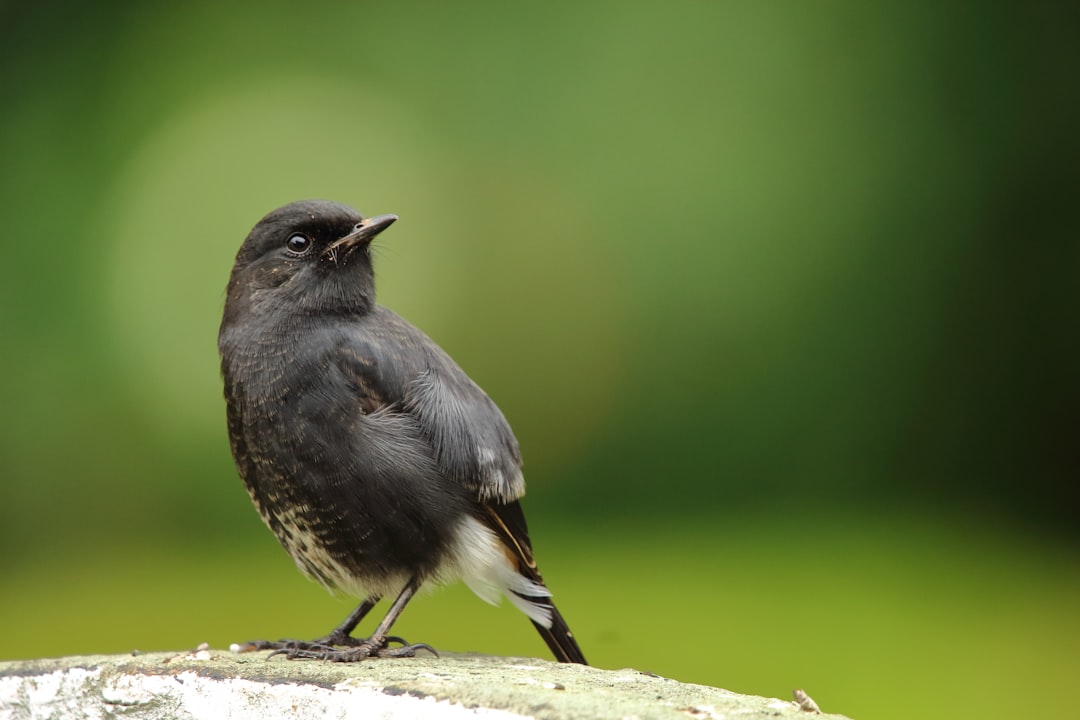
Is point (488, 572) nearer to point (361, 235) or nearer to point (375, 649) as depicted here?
point (375, 649)

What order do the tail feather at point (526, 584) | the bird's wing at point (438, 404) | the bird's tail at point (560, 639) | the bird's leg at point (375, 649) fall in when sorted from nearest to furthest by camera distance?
the bird's leg at point (375, 649) < the bird's wing at point (438, 404) < the tail feather at point (526, 584) < the bird's tail at point (560, 639)

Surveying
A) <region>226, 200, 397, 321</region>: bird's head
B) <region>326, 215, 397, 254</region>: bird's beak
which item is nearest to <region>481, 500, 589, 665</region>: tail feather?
<region>226, 200, 397, 321</region>: bird's head

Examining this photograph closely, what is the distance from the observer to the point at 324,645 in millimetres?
3217

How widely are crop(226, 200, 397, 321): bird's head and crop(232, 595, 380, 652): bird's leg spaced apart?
0.82 m

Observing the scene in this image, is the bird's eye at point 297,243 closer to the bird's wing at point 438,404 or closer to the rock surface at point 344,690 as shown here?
the bird's wing at point 438,404

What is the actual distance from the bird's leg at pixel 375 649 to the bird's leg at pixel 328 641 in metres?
0.01

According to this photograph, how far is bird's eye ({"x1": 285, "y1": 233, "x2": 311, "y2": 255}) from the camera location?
343cm

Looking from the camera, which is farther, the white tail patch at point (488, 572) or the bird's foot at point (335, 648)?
the white tail patch at point (488, 572)

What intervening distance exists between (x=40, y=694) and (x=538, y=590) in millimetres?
1304

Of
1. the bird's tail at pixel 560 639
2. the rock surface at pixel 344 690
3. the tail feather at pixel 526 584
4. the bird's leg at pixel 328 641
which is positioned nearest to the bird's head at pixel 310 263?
the tail feather at pixel 526 584

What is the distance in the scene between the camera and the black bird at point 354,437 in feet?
10.3

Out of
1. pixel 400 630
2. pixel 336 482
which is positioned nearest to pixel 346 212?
pixel 336 482

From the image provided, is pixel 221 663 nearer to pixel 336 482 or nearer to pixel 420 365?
pixel 336 482

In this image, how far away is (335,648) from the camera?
3213 millimetres
